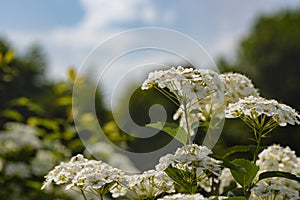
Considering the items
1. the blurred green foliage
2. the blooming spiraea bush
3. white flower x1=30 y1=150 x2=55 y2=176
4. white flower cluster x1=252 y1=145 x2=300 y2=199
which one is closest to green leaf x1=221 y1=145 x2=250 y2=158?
the blooming spiraea bush

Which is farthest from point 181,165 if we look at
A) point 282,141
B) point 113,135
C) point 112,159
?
point 282,141

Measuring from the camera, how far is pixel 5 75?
370 cm

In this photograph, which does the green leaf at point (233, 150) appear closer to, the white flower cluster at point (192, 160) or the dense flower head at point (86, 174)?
the white flower cluster at point (192, 160)

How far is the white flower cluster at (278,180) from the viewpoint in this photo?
142 centimetres

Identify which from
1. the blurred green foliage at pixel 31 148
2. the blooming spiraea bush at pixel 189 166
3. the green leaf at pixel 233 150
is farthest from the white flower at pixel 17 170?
the green leaf at pixel 233 150

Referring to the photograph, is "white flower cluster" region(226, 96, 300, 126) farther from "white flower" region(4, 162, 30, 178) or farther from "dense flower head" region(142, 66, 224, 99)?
"white flower" region(4, 162, 30, 178)

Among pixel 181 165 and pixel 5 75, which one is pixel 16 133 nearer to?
pixel 5 75

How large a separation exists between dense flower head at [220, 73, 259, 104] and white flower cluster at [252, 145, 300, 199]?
20 centimetres

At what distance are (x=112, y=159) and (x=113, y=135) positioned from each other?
391mm

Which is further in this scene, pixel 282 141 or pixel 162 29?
pixel 282 141

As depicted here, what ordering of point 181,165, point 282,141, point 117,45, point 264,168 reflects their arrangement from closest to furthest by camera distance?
point 181,165 < point 264,168 < point 117,45 < point 282,141

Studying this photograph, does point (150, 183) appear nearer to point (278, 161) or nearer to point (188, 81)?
point (188, 81)

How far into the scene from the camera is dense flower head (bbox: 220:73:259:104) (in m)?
1.70

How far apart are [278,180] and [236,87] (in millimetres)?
344
